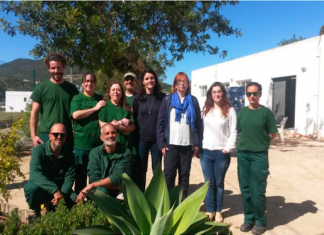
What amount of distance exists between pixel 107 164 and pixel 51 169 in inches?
25.8

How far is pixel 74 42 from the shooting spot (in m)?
7.44

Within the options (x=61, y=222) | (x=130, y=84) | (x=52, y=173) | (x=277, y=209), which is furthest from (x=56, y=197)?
(x=277, y=209)

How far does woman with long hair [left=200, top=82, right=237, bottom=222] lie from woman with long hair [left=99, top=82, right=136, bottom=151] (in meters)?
0.98

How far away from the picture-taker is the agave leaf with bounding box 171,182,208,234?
233 centimetres

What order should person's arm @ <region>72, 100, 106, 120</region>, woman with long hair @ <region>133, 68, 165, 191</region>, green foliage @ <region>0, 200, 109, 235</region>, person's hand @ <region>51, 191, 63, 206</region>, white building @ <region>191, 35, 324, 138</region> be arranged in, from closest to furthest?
green foliage @ <region>0, 200, 109, 235</region> → person's hand @ <region>51, 191, 63, 206</region> → person's arm @ <region>72, 100, 106, 120</region> → woman with long hair @ <region>133, 68, 165, 191</region> → white building @ <region>191, 35, 324, 138</region>

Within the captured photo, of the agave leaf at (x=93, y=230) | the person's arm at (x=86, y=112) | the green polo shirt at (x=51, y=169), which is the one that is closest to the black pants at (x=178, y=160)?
the person's arm at (x=86, y=112)

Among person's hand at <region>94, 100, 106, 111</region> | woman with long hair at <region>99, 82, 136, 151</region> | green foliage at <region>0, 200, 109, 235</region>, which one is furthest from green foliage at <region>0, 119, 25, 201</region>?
woman with long hair at <region>99, 82, 136, 151</region>

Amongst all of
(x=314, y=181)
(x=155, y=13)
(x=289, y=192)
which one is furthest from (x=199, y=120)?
(x=155, y=13)

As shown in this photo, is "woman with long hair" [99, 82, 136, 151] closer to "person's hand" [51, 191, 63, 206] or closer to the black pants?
the black pants

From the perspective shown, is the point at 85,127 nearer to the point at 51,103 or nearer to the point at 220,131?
the point at 51,103

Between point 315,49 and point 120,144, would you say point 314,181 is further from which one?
point 315,49

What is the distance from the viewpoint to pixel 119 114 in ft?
13.4

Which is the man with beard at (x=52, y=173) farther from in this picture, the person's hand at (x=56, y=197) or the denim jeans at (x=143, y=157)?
the denim jeans at (x=143, y=157)

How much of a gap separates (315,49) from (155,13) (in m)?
8.62
